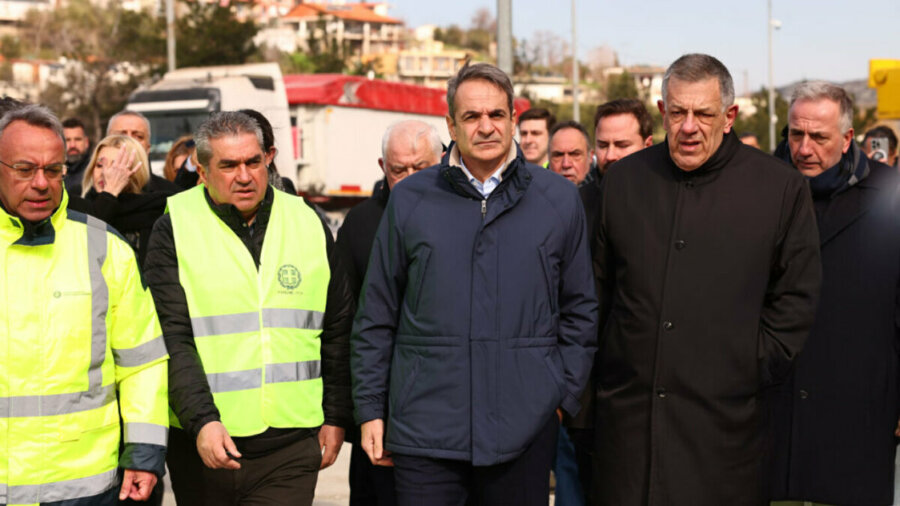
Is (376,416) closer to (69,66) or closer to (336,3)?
(69,66)

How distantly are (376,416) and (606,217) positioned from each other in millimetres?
1097

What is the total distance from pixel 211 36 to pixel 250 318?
33436 mm

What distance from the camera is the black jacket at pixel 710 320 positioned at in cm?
390

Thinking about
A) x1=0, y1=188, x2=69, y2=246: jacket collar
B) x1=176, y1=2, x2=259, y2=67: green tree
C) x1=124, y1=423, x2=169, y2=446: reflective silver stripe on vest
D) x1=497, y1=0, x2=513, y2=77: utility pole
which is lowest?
x1=124, y1=423, x2=169, y2=446: reflective silver stripe on vest

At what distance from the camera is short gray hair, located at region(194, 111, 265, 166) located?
4.22 metres

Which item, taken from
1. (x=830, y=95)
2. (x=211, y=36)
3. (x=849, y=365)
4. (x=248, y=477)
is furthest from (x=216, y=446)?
(x=211, y=36)

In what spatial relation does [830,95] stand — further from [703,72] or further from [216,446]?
[216,446]

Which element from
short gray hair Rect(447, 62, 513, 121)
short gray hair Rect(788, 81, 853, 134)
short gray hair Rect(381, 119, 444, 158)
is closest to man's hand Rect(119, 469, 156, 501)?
short gray hair Rect(447, 62, 513, 121)

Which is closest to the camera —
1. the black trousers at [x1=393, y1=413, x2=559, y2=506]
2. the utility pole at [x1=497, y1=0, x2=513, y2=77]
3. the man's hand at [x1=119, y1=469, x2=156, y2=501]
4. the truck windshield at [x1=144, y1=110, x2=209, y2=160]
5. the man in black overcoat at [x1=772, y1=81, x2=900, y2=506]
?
the man's hand at [x1=119, y1=469, x2=156, y2=501]

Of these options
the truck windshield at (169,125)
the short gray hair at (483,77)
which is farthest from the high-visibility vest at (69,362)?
the truck windshield at (169,125)

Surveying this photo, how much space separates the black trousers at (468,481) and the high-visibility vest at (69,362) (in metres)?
0.82

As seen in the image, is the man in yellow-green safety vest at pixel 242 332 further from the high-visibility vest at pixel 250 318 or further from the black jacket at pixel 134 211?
the black jacket at pixel 134 211

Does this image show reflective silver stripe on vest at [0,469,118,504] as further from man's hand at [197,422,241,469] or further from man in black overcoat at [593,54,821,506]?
man in black overcoat at [593,54,821,506]

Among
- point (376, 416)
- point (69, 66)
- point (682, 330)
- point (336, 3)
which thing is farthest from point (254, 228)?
point (336, 3)
